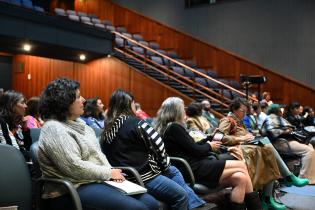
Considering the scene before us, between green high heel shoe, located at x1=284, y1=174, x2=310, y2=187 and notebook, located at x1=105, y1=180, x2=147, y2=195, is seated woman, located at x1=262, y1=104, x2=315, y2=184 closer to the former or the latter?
green high heel shoe, located at x1=284, y1=174, x2=310, y2=187

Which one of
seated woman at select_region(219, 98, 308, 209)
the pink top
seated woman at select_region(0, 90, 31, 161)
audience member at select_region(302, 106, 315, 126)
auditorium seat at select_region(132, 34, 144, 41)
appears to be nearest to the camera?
seated woman at select_region(0, 90, 31, 161)

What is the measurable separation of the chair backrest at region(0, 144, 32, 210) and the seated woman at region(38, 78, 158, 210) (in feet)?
0.34

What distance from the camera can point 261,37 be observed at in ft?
34.6

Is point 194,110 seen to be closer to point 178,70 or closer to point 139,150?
point 139,150

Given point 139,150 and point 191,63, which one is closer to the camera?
point 139,150

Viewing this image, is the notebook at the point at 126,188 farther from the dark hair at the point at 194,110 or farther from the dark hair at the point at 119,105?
the dark hair at the point at 194,110

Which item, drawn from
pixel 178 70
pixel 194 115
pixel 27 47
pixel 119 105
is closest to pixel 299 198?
pixel 194 115

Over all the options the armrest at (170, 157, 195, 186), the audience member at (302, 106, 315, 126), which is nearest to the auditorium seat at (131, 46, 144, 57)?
the audience member at (302, 106, 315, 126)

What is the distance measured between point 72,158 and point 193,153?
4.15 feet

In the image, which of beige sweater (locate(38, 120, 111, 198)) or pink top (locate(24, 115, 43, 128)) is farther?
pink top (locate(24, 115, 43, 128))

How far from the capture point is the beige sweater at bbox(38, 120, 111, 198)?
5.98 feet

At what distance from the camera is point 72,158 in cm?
182

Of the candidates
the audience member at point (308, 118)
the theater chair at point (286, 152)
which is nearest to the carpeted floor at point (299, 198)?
the theater chair at point (286, 152)

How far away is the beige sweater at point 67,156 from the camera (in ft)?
5.98
